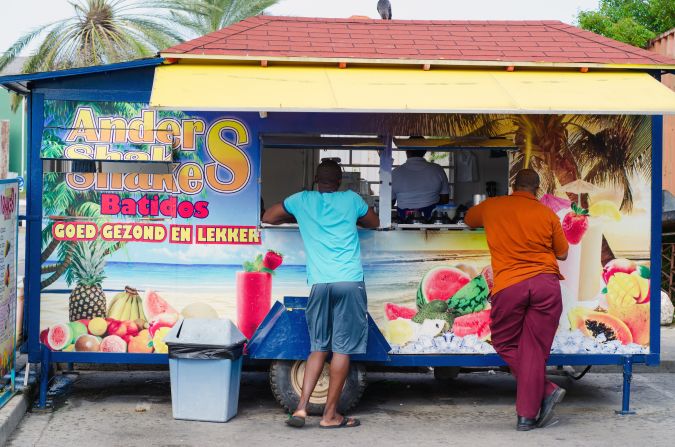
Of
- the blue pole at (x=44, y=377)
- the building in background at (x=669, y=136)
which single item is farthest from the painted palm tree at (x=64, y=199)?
the building in background at (x=669, y=136)

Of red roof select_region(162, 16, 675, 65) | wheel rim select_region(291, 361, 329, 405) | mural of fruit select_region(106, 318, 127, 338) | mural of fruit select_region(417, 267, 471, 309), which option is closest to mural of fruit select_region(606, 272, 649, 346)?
mural of fruit select_region(417, 267, 471, 309)

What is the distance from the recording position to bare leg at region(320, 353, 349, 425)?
6.71 m

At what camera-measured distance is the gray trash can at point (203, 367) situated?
22.4 ft

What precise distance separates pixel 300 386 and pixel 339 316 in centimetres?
74

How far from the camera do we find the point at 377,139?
7414 mm

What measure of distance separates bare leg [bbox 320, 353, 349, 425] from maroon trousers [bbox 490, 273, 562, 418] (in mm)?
1130

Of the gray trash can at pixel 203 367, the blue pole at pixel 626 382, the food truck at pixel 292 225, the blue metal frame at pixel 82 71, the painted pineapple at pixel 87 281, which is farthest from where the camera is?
the blue pole at pixel 626 382

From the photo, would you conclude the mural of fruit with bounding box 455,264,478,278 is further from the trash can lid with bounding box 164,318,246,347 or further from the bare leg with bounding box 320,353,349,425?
the trash can lid with bounding box 164,318,246,347

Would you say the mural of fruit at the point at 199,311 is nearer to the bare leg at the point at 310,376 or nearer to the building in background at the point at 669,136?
the bare leg at the point at 310,376

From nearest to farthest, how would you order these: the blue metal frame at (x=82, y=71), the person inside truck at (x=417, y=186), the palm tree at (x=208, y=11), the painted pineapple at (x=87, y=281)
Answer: the blue metal frame at (x=82, y=71) < the painted pineapple at (x=87, y=281) < the person inside truck at (x=417, y=186) < the palm tree at (x=208, y=11)

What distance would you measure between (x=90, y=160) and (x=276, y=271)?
5.09 ft

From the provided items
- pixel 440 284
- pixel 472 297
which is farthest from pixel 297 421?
pixel 472 297

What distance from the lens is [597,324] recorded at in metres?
7.42

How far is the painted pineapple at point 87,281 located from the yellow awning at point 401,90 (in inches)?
54.5
